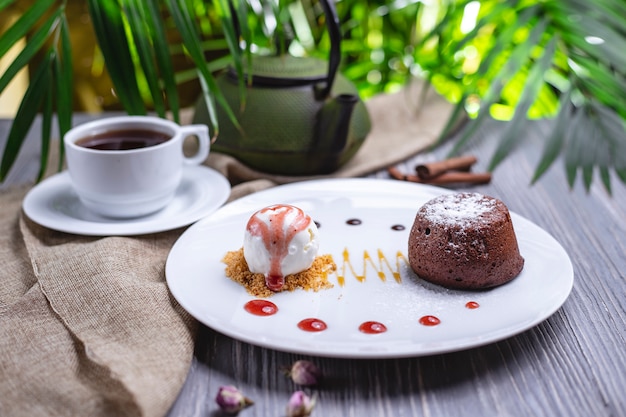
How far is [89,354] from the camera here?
82 cm

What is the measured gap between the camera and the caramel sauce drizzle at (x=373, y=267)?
39.7 inches

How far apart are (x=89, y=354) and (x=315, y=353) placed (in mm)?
281

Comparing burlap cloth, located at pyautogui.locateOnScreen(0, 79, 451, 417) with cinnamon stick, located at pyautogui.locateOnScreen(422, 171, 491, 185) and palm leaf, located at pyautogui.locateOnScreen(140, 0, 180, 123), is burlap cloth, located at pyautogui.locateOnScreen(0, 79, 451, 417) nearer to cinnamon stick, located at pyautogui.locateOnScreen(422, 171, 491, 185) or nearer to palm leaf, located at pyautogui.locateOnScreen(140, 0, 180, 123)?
palm leaf, located at pyautogui.locateOnScreen(140, 0, 180, 123)

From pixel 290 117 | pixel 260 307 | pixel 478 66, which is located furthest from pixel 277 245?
pixel 478 66

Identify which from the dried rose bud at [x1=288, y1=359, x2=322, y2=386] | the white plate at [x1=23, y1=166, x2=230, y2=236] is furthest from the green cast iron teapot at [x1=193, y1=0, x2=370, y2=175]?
the dried rose bud at [x1=288, y1=359, x2=322, y2=386]

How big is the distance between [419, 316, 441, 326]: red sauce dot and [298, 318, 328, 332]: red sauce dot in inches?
5.0

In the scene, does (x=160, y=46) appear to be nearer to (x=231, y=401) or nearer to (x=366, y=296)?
(x=366, y=296)

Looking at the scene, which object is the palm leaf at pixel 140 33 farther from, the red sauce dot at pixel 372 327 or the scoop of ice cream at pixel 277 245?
the red sauce dot at pixel 372 327

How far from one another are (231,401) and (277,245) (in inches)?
10.4

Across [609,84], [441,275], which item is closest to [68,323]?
[441,275]

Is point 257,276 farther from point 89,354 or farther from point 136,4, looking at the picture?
point 136,4

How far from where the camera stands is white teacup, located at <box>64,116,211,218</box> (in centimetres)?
114

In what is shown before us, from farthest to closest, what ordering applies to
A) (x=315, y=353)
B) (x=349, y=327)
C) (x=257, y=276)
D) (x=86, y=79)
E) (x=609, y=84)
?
(x=86, y=79), (x=609, y=84), (x=257, y=276), (x=349, y=327), (x=315, y=353)

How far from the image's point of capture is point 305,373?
2.59 feet
